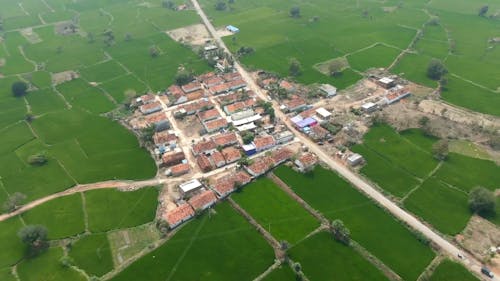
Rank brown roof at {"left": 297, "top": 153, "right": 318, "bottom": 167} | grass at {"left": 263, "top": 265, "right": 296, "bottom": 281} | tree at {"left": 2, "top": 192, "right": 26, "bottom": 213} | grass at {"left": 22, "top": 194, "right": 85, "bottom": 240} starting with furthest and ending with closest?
1. brown roof at {"left": 297, "top": 153, "right": 318, "bottom": 167}
2. tree at {"left": 2, "top": 192, "right": 26, "bottom": 213}
3. grass at {"left": 22, "top": 194, "right": 85, "bottom": 240}
4. grass at {"left": 263, "top": 265, "right": 296, "bottom": 281}

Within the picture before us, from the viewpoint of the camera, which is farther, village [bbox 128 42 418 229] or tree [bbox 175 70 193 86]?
tree [bbox 175 70 193 86]

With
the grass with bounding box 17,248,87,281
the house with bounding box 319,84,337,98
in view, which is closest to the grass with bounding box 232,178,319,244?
the grass with bounding box 17,248,87,281

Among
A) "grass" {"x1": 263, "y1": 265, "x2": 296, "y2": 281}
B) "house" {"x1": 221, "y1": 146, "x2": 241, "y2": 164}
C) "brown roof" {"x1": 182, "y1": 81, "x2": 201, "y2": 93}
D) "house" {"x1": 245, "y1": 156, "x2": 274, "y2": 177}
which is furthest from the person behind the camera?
"brown roof" {"x1": 182, "y1": 81, "x2": 201, "y2": 93}

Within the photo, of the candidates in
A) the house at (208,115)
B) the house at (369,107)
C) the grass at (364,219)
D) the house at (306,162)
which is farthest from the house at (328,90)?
the grass at (364,219)

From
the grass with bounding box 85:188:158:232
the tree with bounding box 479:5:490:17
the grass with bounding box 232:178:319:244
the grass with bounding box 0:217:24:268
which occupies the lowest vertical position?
the grass with bounding box 0:217:24:268

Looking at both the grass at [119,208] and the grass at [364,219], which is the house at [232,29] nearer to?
the grass at [364,219]

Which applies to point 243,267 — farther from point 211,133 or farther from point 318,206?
point 211,133

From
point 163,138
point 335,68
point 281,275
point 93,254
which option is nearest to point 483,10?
point 335,68

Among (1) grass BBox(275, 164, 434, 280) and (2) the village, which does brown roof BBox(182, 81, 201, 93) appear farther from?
(1) grass BBox(275, 164, 434, 280)
